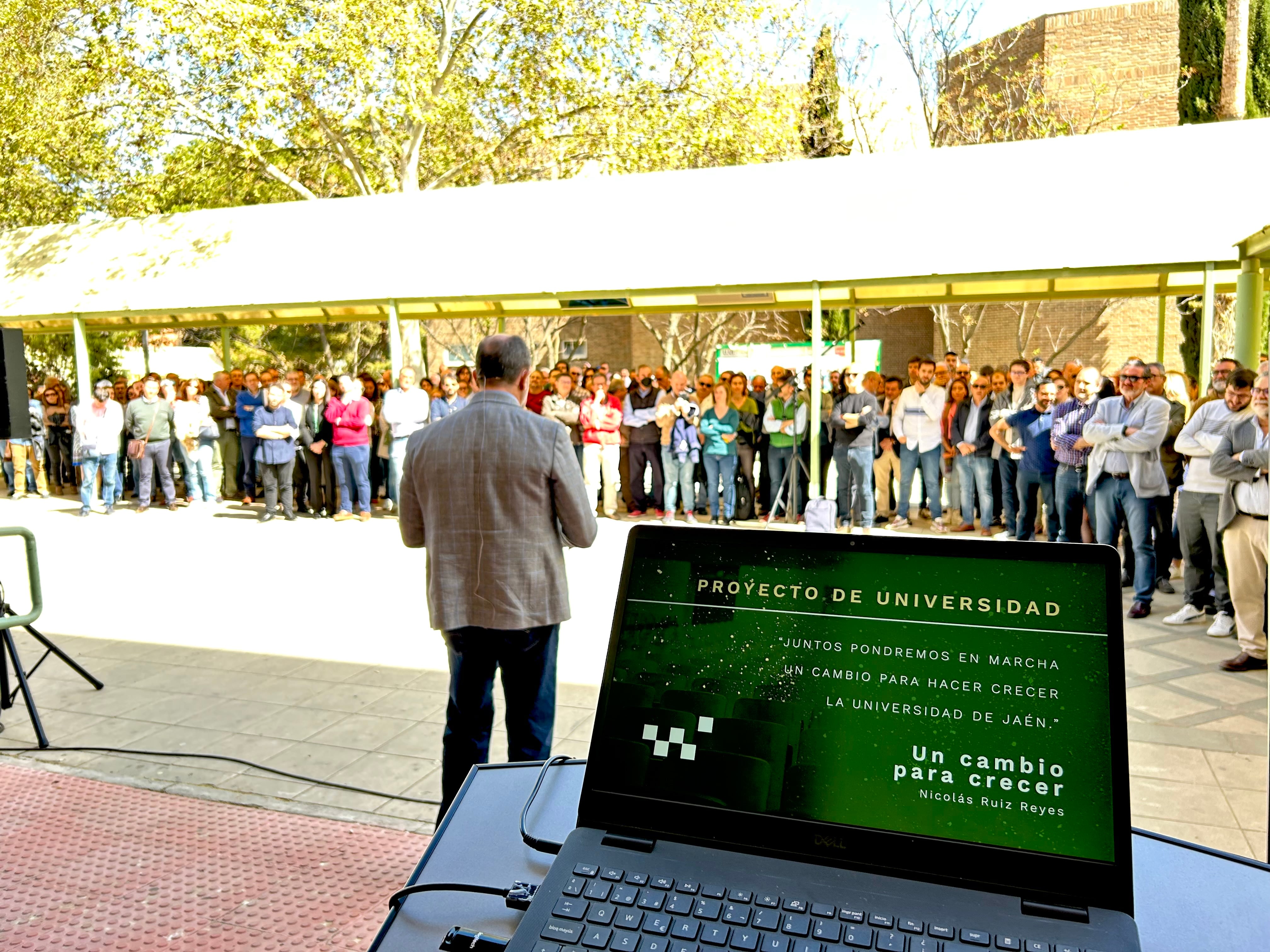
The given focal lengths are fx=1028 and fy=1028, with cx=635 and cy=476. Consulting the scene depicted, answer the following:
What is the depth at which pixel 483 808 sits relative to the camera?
1.53m

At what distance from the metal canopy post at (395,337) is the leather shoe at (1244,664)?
10706 millimetres

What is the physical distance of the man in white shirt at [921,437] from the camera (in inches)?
469

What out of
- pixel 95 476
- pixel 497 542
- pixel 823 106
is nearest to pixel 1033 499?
pixel 497 542

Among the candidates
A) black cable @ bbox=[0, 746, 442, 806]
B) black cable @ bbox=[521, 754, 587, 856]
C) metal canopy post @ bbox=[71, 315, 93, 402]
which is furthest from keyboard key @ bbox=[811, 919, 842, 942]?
metal canopy post @ bbox=[71, 315, 93, 402]

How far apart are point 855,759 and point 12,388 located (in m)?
4.61

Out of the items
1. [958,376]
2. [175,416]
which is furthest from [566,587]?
[175,416]

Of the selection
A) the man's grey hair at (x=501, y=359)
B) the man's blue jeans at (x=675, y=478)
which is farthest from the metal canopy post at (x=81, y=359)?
the man's grey hair at (x=501, y=359)

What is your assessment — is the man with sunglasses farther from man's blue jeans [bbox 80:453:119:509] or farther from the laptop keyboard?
man's blue jeans [bbox 80:453:119:509]

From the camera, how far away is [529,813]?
150 cm

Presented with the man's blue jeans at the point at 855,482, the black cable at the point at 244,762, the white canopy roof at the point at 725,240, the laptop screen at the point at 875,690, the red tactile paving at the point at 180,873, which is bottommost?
the black cable at the point at 244,762

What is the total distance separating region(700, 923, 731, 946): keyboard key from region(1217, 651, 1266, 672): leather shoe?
6.47m

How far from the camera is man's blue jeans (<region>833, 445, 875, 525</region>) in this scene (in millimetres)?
12273

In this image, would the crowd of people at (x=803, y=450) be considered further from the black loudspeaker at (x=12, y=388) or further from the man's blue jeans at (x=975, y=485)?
the black loudspeaker at (x=12, y=388)

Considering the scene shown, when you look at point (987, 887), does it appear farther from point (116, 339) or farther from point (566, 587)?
point (116, 339)
